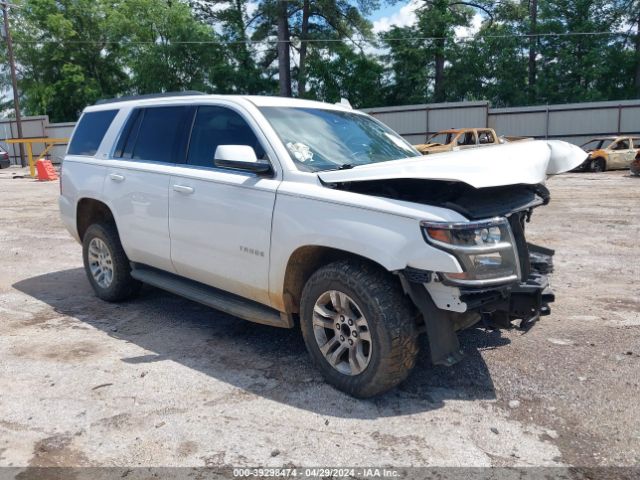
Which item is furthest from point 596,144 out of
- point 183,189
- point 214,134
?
point 183,189

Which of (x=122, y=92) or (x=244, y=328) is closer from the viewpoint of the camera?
(x=244, y=328)

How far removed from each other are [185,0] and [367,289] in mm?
41764

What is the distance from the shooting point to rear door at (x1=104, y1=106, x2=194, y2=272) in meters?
4.79

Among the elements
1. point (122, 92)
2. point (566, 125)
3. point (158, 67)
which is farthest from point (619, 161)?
point (122, 92)

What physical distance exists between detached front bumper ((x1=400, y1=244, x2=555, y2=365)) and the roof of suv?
2.02 meters

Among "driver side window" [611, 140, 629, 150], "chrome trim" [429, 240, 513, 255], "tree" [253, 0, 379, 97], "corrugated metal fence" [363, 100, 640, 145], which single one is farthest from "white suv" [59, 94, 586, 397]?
"tree" [253, 0, 379, 97]

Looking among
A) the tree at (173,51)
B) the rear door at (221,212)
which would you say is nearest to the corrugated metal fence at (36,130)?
the tree at (173,51)

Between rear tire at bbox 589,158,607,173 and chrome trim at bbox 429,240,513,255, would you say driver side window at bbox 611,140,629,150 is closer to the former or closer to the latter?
rear tire at bbox 589,158,607,173

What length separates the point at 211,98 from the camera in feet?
15.2

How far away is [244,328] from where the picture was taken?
4934mm

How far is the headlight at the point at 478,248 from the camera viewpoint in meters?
3.11

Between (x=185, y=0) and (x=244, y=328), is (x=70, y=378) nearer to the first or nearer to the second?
(x=244, y=328)

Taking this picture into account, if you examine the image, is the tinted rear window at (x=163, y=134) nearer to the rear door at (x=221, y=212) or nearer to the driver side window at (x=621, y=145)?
the rear door at (x=221, y=212)

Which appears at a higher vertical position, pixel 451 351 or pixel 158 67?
pixel 158 67
